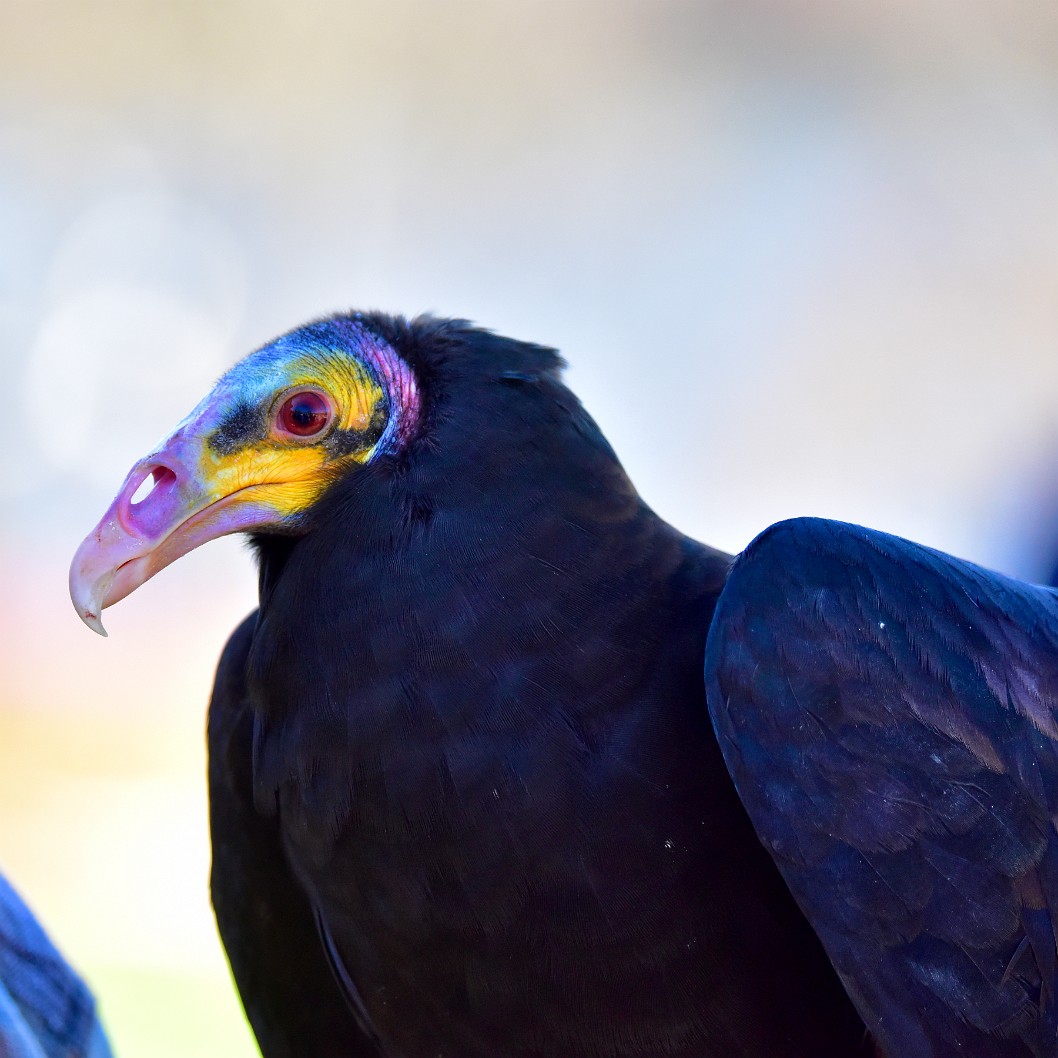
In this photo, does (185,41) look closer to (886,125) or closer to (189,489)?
(886,125)

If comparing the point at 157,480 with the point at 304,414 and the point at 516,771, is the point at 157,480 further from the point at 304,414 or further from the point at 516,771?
the point at 516,771

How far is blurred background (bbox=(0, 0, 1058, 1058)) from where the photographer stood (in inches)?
208

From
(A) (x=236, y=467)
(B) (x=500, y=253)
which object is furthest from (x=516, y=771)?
(B) (x=500, y=253)

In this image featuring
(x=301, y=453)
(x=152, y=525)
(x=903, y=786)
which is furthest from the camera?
(x=301, y=453)

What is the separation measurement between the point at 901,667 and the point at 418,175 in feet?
15.2

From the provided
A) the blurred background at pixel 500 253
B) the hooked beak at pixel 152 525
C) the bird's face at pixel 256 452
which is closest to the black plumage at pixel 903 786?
the bird's face at pixel 256 452

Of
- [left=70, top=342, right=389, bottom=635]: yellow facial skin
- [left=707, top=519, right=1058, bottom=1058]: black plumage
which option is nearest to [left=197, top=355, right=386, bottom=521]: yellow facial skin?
[left=70, top=342, right=389, bottom=635]: yellow facial skin

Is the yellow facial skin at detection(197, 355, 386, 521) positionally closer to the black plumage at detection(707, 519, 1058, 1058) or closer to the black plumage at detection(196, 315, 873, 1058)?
the black plumage at detection(196, 315, 873, 1058)

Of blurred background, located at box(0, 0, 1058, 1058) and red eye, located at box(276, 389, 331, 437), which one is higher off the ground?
blurred background, located at box(0, 0, 1058, 1058)

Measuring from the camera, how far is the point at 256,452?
1.79 meters

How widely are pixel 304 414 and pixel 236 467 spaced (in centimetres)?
13

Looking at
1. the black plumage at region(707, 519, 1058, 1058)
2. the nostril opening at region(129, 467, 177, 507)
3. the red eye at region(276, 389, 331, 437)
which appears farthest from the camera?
the red eye at region(276, 389, 331, 437)

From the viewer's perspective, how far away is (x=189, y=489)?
1729 mm

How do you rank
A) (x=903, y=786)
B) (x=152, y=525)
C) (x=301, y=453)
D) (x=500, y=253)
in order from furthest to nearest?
1. (x=500, y=253)
2. (x=301, y=453)
3. (x=152, y=525)
4. (x=903, y=786)
